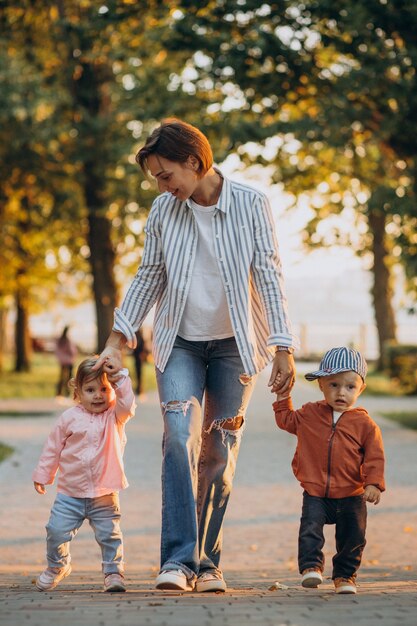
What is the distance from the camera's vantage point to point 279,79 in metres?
17.4

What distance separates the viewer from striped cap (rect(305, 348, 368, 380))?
17.4ft

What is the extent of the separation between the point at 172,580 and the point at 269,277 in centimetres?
131

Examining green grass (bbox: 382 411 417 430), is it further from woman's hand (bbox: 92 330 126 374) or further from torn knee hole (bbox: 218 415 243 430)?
woman's hand (bbox: 92 330 126 374)

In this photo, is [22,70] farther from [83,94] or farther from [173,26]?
[173,26]

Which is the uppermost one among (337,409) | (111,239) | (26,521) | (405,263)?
(111,239)

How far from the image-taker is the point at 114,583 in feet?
17.5

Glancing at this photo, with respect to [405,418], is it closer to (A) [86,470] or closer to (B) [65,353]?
(B) [65,353]

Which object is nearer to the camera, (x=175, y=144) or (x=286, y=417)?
(x=175, y=144)

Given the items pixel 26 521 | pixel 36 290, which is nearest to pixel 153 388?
pixel 36 290

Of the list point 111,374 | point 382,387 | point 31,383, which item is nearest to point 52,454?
point 111,374

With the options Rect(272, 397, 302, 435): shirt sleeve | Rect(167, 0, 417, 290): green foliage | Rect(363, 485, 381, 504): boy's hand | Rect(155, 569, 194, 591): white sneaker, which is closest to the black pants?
Rect(363, 485, 381, 504): boy's hand

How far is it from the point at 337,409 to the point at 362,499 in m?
0.39

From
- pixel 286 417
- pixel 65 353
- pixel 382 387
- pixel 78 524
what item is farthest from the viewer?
pixel 382 387

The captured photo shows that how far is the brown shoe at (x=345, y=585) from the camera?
5.08 metres
